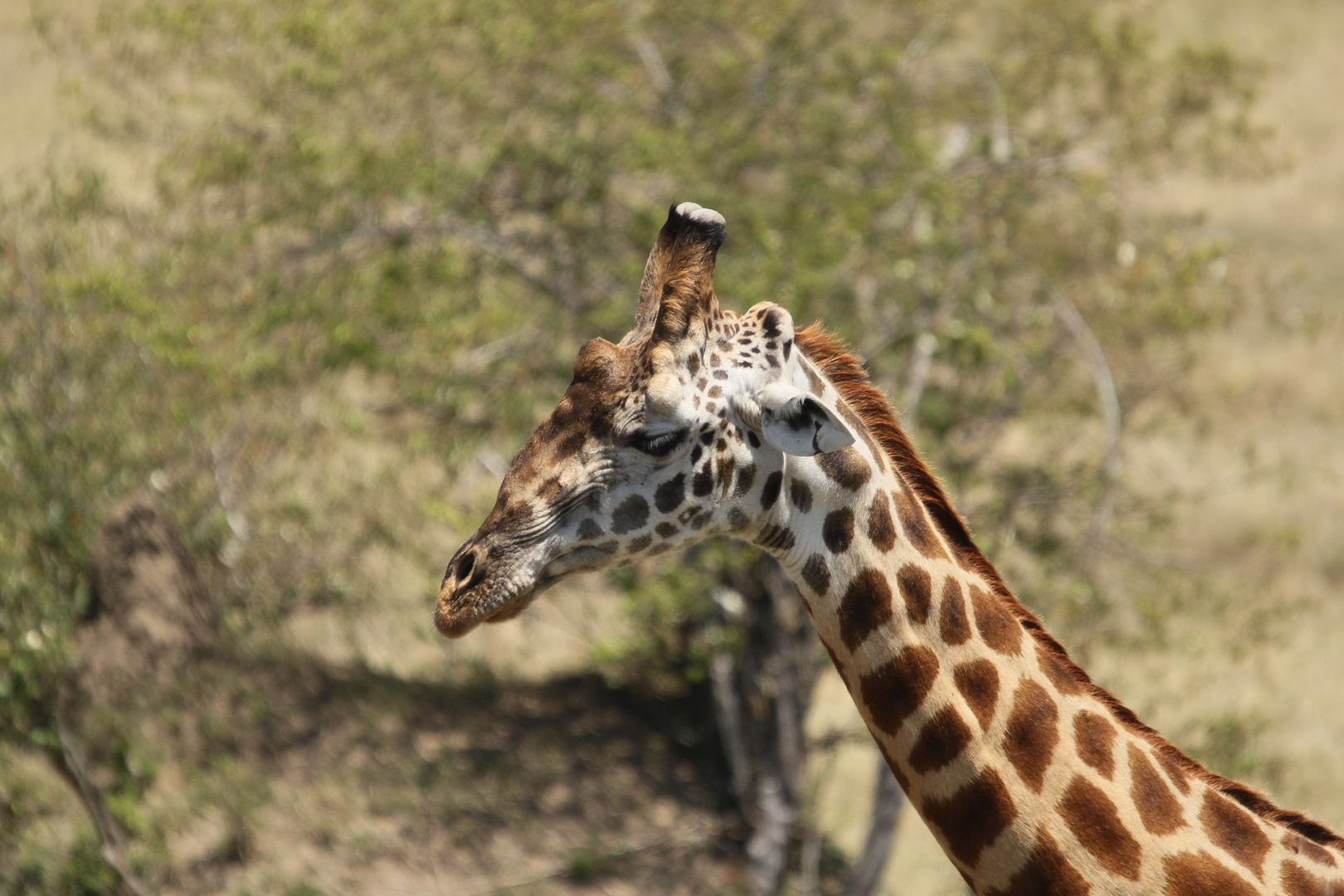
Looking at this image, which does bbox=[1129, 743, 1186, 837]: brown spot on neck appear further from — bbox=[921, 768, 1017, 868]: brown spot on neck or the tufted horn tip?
the tufted horn tip

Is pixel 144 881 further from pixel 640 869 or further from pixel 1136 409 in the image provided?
pixel 1136 409

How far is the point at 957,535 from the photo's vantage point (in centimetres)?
347

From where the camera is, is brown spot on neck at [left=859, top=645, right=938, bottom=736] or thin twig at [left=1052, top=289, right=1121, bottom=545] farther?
thin twig at [left=1052, top=289, right=1121, bottom=545]

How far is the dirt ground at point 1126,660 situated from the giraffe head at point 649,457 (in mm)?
5093

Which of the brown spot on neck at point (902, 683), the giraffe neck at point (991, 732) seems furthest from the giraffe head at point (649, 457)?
the brown spot on neck at point (902, 683)

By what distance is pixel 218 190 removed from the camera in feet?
30.8

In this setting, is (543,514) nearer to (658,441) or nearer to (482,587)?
(482,587)

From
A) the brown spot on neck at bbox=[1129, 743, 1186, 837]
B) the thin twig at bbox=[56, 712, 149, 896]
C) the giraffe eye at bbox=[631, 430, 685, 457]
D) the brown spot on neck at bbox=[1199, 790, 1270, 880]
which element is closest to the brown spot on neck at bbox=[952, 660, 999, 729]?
the brown spot on neck at bbox=[1129, 743, 1186, 837]

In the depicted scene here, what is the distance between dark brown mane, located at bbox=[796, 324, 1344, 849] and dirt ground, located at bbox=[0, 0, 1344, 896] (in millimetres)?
5321

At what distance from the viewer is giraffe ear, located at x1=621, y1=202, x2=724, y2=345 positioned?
3.25m

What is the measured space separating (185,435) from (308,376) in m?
1.02

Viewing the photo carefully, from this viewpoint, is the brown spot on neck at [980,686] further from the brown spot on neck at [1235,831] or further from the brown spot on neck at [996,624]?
the brown spot on neck at [1235,831]

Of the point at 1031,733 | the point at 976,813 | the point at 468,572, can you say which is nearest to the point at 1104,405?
the point at 1031,733

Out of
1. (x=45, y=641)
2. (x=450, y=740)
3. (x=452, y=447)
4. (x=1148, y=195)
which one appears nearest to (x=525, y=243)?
(x=452, y=447)
